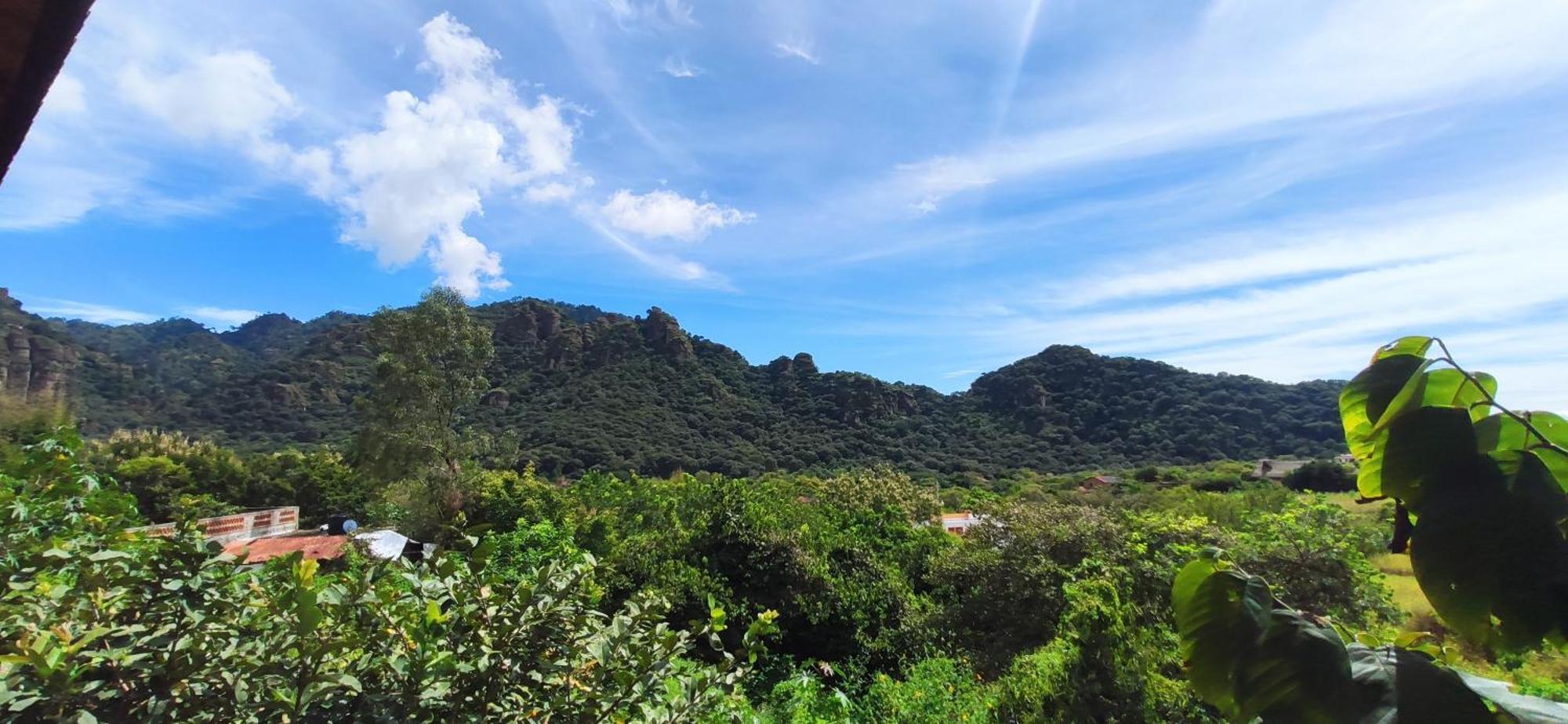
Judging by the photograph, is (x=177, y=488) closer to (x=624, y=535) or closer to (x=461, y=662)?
(x=624, y=535)

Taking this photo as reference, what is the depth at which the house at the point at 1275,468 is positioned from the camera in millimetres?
30672

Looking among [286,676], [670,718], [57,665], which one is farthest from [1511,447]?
[57,665]

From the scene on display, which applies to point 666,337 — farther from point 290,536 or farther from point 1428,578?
point 1428,578

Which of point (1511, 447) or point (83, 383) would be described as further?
point (83, 383)

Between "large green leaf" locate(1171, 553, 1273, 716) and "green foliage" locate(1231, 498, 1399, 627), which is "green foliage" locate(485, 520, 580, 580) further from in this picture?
"large green leaf" locate(1171, 553, 1273, 716)

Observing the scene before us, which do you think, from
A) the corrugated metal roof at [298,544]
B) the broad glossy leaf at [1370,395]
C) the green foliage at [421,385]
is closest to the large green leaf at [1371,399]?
the broad glossy leaf at [1370,395]

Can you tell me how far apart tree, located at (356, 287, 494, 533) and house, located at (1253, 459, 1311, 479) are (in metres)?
32.9

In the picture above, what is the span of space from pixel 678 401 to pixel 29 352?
36905 mm

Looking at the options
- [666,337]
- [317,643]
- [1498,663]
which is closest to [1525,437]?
[317,643]

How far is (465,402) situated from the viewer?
20406mm

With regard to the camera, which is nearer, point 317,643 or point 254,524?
point 317,643

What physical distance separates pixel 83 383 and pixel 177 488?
28901 mm

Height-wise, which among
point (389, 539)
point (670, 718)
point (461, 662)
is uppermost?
point (461, 662)

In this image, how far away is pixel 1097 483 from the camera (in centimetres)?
3219
